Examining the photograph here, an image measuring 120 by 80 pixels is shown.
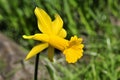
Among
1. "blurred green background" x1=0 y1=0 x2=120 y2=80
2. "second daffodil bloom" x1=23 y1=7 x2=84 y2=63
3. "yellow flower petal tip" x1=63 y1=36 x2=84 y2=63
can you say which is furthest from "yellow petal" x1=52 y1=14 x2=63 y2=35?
"blurred green background" x1=0 y1=0 x2=120 y2=80

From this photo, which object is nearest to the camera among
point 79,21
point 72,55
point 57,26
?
point 72,55

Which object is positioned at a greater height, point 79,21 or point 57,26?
point 57,26

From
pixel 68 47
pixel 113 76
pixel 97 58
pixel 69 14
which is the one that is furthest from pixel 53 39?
pixel 69 14

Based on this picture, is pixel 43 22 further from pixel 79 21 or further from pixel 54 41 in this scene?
pixel 79 21

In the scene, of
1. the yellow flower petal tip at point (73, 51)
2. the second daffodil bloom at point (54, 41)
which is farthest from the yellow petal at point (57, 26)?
the yellow flower petal tip at point (73, 51)

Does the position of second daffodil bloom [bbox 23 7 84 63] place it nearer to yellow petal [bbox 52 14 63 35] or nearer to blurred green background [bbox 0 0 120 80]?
yellow petal [bbox 52 14 63 35]

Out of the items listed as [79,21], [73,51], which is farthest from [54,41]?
[79,21]

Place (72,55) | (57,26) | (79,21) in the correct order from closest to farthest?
(72,55) < (57,26) < (79,21)

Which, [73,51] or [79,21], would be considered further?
[79,21]

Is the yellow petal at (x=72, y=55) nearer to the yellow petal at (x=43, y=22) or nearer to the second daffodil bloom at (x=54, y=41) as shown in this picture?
the second daffodil bloom at (x=54, y=41)
